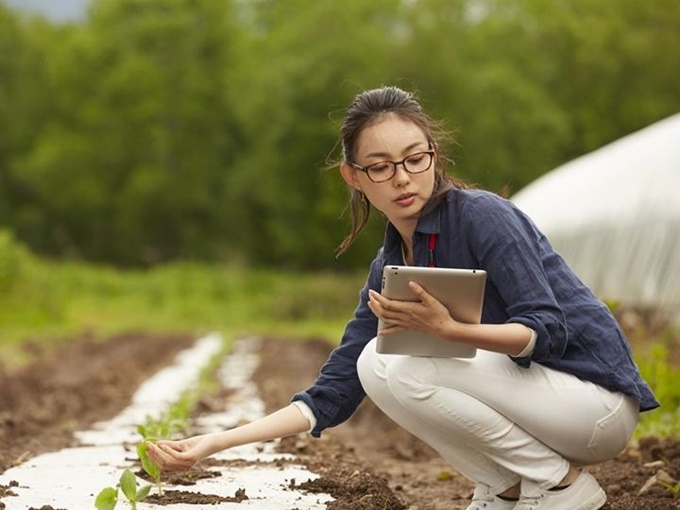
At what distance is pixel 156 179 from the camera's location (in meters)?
36.1

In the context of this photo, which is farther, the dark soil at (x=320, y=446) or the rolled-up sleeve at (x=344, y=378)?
the dark soil at (x=320, y=446)

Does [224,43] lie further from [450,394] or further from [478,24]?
[450,394]

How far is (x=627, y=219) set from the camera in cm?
1174

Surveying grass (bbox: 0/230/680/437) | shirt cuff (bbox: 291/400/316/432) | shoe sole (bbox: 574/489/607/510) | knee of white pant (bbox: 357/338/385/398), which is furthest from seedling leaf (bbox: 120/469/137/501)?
grass (bbox: 0/230/680/437)

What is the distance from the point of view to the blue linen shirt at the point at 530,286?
9.94 feet

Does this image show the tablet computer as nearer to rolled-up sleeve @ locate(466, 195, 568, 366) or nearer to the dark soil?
rolled-up sleeve @ locate(466, 195, 568, 366)


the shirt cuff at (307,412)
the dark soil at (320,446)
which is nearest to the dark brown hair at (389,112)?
the shirt cuff at (307,412)

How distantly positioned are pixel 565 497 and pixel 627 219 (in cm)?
890

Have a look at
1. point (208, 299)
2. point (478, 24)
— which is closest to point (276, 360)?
point (208, 299)

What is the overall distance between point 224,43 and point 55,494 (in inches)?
1346

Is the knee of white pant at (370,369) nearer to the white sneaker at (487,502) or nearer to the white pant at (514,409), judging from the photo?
the white pant at (514,409)

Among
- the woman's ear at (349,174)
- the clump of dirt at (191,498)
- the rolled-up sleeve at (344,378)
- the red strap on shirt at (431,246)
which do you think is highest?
the woman's ear at (349,174)

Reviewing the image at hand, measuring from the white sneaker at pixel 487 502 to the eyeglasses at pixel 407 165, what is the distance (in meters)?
0.95

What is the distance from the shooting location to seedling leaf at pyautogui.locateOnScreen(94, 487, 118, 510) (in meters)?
2.97
